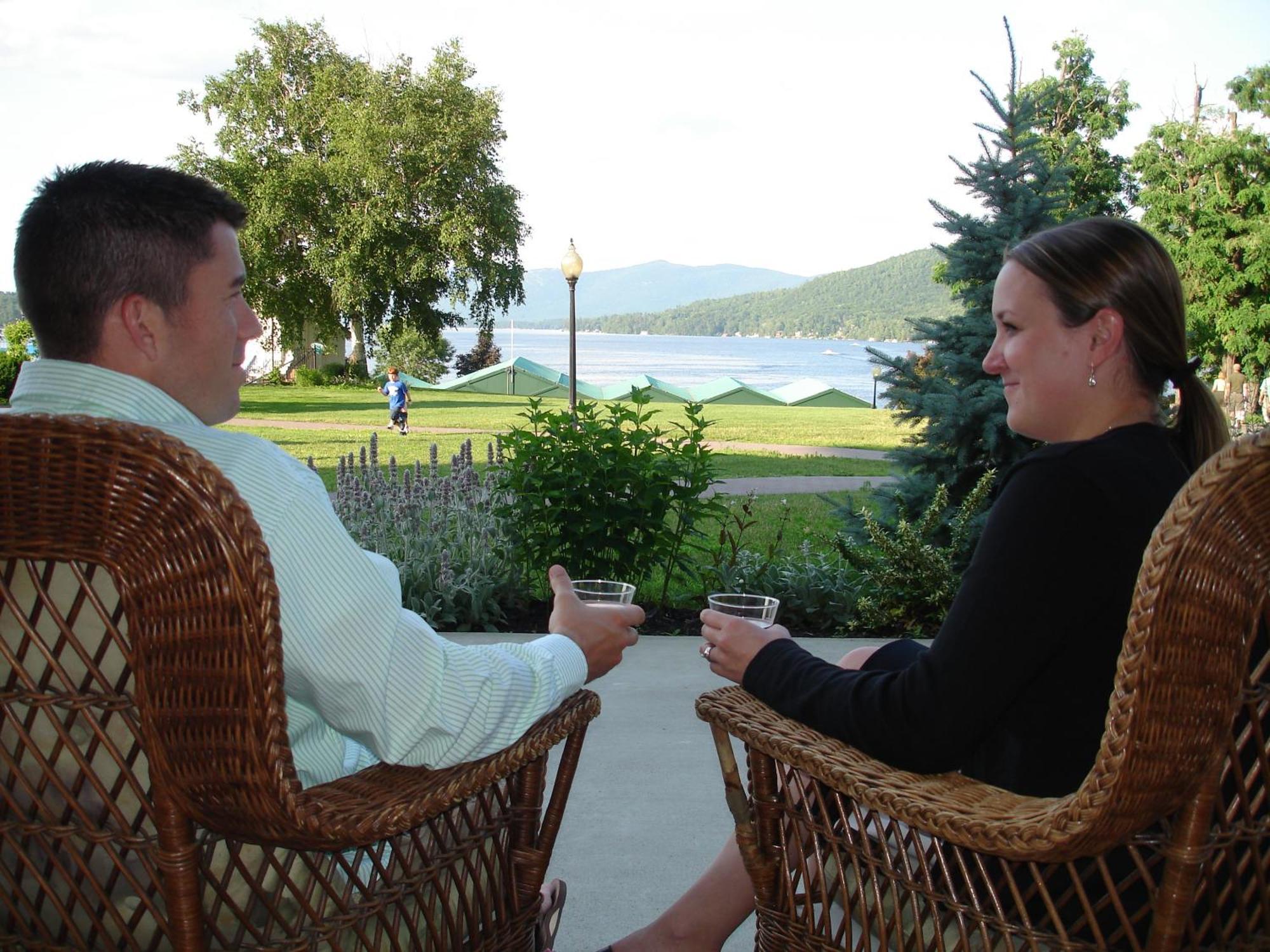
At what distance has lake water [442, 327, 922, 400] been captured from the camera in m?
69.1

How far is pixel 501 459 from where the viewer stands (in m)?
5.63

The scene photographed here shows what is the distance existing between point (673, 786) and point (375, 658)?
216 centimetres

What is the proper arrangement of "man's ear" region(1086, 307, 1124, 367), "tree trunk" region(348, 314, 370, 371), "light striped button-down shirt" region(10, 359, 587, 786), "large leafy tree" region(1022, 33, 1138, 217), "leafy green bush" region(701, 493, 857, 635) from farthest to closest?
"tree trunk" region(348, 314, 370, 371)
"large leafy tree" region(1022, 33, 1138, 217)
"leafy green bush" region(701, 493, 857, 635)
"man's ear" region(1086, 307, 1124, 367)
"light striped button-down shirt" region(10, 359, 587, 786)

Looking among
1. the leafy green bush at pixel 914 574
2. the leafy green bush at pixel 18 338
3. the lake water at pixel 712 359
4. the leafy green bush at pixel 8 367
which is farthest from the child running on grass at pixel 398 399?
the lake water at pixel 712 359

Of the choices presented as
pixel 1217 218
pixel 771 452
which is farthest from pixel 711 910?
pixel 1217 218

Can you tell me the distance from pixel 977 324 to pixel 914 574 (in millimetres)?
1532

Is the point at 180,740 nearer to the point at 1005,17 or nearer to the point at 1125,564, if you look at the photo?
the point at 1125,564

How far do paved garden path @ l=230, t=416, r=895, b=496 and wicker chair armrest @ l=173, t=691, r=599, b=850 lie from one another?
4.90m

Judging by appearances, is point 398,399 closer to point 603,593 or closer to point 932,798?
point 603,593

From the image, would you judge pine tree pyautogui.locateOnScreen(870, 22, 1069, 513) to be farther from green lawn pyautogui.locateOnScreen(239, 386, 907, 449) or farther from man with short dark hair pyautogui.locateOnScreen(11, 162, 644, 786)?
green lawn pyautogui.locateOnScreen(239, 386, 907, 449)

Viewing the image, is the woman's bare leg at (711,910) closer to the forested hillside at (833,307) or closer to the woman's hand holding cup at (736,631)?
the woman's hand holding cup at (736,631)

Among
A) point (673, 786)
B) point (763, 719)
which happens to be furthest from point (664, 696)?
point (763, 719)

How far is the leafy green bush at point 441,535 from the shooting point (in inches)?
202

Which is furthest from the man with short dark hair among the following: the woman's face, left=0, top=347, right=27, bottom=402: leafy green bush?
left=0, top=347, right=27, bottom=402: leafy green bush
